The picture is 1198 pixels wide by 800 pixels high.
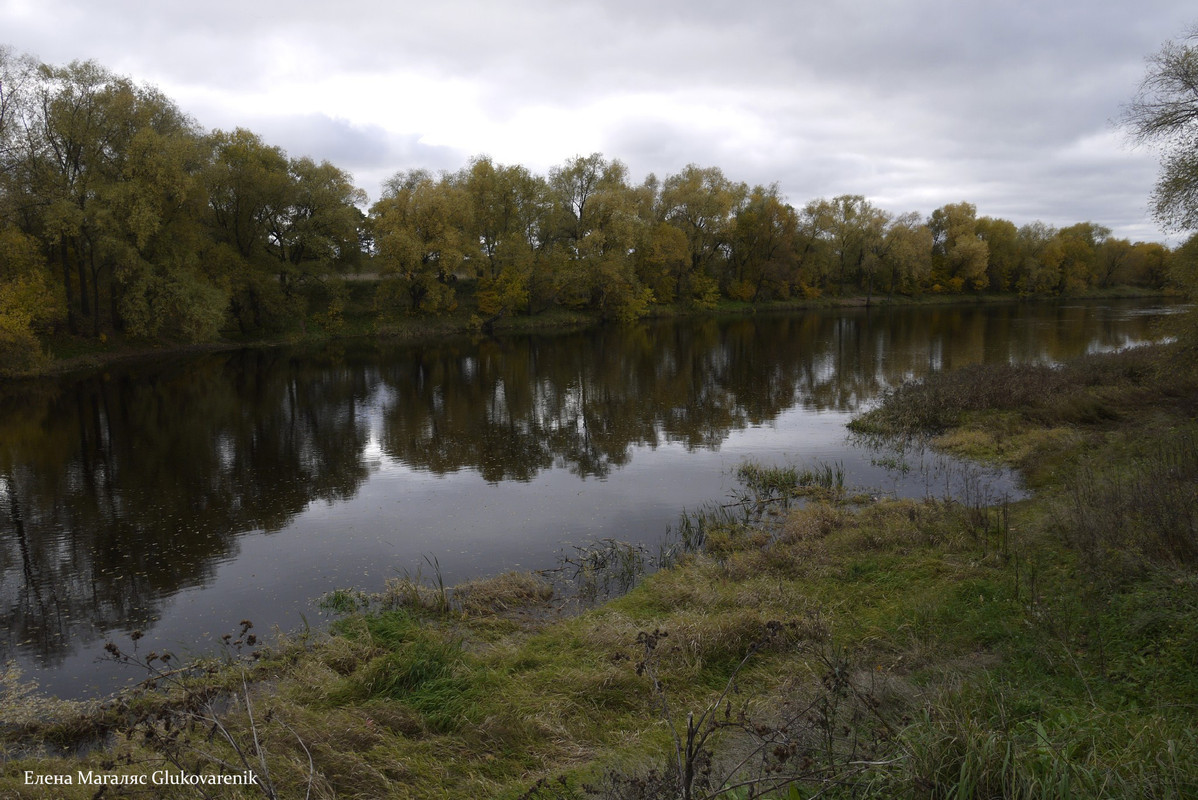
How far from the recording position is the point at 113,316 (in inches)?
1425

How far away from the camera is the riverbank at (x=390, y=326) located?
1292 inches

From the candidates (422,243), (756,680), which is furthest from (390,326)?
(756,680)

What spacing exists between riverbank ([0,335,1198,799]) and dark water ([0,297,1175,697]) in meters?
1.36

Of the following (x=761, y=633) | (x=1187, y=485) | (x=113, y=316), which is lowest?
(x=761, y=633)

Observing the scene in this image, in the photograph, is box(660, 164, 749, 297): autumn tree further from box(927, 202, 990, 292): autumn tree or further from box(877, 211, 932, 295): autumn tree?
box(927, 202, 990, 292): autumn tree

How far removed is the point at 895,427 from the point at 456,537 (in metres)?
13.1

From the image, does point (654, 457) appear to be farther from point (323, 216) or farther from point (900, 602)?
point (323, 216)

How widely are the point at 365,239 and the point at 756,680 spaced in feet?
189

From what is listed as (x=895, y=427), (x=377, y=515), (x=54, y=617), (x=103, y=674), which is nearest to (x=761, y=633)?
(x=103, y=674)

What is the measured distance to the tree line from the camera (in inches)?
1236

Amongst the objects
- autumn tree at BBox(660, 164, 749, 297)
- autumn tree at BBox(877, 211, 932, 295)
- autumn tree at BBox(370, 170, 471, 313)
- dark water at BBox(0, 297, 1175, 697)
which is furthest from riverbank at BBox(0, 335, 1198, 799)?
autumn tree at BBox(877, 211, 932, 295)

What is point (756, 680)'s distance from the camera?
21.2ft

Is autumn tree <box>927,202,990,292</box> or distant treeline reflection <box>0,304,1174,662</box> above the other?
autumn tree <box>927,202,990,292</box>

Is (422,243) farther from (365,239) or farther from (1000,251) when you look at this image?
(1000,251)
